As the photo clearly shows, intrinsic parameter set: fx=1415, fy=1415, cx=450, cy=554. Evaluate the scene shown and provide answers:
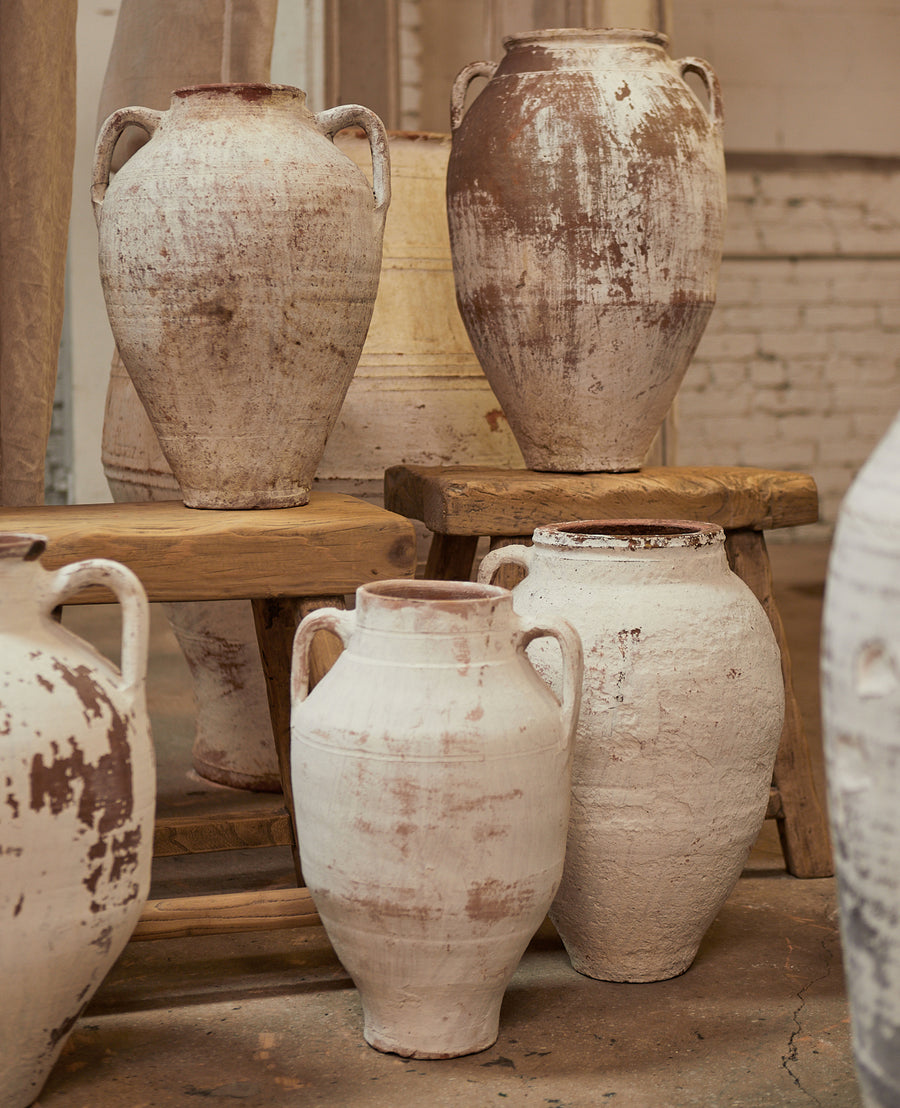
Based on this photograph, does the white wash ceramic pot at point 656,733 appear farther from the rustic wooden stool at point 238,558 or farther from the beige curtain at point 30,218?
the beige curtain at point 30,218

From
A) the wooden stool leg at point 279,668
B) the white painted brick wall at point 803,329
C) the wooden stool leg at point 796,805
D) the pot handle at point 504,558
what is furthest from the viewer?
the white painted brick wall at point 803,329

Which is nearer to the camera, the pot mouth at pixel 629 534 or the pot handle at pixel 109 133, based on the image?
the pot mouth at pixel 629 534

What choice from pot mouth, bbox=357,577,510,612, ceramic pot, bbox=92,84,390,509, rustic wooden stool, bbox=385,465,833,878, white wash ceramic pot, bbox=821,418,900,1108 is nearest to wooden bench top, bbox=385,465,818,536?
rustic wooden stool, bbox=385,465,833,878

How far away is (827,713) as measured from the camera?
3.92 ft

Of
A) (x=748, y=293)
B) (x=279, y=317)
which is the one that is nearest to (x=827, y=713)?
(x=279, y=317)

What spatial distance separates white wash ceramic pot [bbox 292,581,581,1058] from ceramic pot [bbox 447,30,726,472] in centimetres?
63

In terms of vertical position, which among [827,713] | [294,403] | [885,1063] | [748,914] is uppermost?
[294,403]

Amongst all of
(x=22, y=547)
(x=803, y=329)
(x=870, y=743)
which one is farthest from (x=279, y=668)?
(x=803, y=329)

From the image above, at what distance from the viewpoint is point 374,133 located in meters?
1.99

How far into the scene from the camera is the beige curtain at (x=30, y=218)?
2221mm

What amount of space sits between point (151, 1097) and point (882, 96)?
5.63 metres

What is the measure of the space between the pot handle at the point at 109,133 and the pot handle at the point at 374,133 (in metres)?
0.23

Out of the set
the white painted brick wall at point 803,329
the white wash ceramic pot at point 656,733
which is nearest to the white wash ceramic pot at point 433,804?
the white wash ceramic pot at point 656,733

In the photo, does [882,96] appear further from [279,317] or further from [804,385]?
[279,317]
